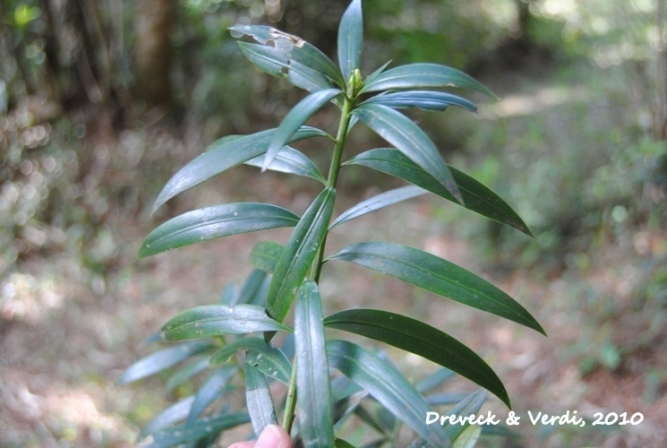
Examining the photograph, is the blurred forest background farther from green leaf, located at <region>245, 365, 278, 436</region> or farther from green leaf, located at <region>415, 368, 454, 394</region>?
green leaf, located at <region>245, 365, 278, 436</region>

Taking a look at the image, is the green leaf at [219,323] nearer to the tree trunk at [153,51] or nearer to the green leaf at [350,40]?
the green leaf at [350,40]

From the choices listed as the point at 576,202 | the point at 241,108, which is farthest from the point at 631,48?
the point at 241,108

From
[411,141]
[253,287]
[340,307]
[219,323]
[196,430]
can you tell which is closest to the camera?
[411,141]

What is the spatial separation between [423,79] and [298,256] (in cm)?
29

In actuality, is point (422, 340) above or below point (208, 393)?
above

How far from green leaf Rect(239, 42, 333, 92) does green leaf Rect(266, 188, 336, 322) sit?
17 centimetres

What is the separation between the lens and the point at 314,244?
752mm

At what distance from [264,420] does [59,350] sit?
2.46m

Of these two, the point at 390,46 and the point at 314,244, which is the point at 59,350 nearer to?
the point at 314,244

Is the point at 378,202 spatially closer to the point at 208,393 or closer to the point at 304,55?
the point at 304,55

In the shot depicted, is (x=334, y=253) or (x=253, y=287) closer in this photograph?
(x=334, y=253)

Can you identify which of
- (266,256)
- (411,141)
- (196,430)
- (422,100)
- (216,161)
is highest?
(422,100)

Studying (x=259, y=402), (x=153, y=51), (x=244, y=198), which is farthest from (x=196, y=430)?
(x=153, y=51)

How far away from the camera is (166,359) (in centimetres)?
136
